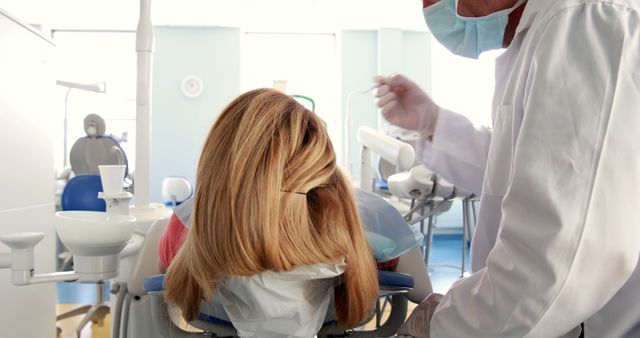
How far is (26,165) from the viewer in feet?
4.71

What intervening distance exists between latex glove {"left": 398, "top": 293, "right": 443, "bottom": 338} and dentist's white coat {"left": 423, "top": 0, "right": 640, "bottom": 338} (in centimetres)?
18

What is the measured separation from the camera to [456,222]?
229 inches

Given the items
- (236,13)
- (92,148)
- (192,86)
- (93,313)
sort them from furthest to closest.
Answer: (192,86) → (236,13) → (92,148) → (93,313)

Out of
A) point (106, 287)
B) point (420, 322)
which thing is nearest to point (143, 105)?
point (420, 322)

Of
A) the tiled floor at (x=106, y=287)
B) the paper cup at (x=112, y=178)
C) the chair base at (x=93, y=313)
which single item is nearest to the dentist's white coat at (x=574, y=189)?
the paper cup at (x=112, y=178)

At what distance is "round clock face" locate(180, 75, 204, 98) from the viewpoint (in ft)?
18.3

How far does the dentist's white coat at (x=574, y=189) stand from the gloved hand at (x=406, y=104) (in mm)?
514

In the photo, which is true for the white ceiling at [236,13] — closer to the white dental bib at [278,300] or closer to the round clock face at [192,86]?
the round clock face at [192,86]

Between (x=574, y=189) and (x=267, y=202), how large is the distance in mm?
411

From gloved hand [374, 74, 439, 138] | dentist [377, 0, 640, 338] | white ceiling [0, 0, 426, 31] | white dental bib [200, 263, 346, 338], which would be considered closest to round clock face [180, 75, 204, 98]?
white ceiling [0, 0, 426, 31]

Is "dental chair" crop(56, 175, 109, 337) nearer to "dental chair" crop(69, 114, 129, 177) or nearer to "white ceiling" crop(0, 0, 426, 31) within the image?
"dental chair" crop(69, 114, 129, 177)

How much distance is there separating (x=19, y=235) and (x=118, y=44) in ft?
18.3

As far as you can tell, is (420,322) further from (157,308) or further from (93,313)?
(93,313)

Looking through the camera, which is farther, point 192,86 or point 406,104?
point 192,86
